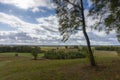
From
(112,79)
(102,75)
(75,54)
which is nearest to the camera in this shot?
(112,79)

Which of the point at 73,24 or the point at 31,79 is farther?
the point at 73,24

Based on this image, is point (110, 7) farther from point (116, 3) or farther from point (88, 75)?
point (88, 75)

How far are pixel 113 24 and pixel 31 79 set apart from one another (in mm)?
11092

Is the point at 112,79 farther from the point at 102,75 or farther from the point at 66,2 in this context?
the point at 66,2

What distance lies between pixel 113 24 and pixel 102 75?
636 centimetres

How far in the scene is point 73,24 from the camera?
868 inches

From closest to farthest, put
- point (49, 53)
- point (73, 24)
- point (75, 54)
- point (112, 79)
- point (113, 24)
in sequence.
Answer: point (112, 79), point (113, 24), point (73, 24), point (75, 54), point (49, 53)

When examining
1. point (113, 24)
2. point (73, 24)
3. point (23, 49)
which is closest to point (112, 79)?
point (113, 24)

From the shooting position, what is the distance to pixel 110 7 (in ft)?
63.5

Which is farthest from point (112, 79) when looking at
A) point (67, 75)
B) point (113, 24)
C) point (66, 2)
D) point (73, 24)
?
point (66, 2)

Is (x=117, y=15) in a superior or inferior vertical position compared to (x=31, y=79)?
superior

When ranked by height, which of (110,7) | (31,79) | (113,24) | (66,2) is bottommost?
(31,79)

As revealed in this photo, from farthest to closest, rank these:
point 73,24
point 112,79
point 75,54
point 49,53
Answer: point 49,53 < point 75,54 < point 73,24 < point 112,79

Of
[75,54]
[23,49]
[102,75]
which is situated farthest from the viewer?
[23,49]
